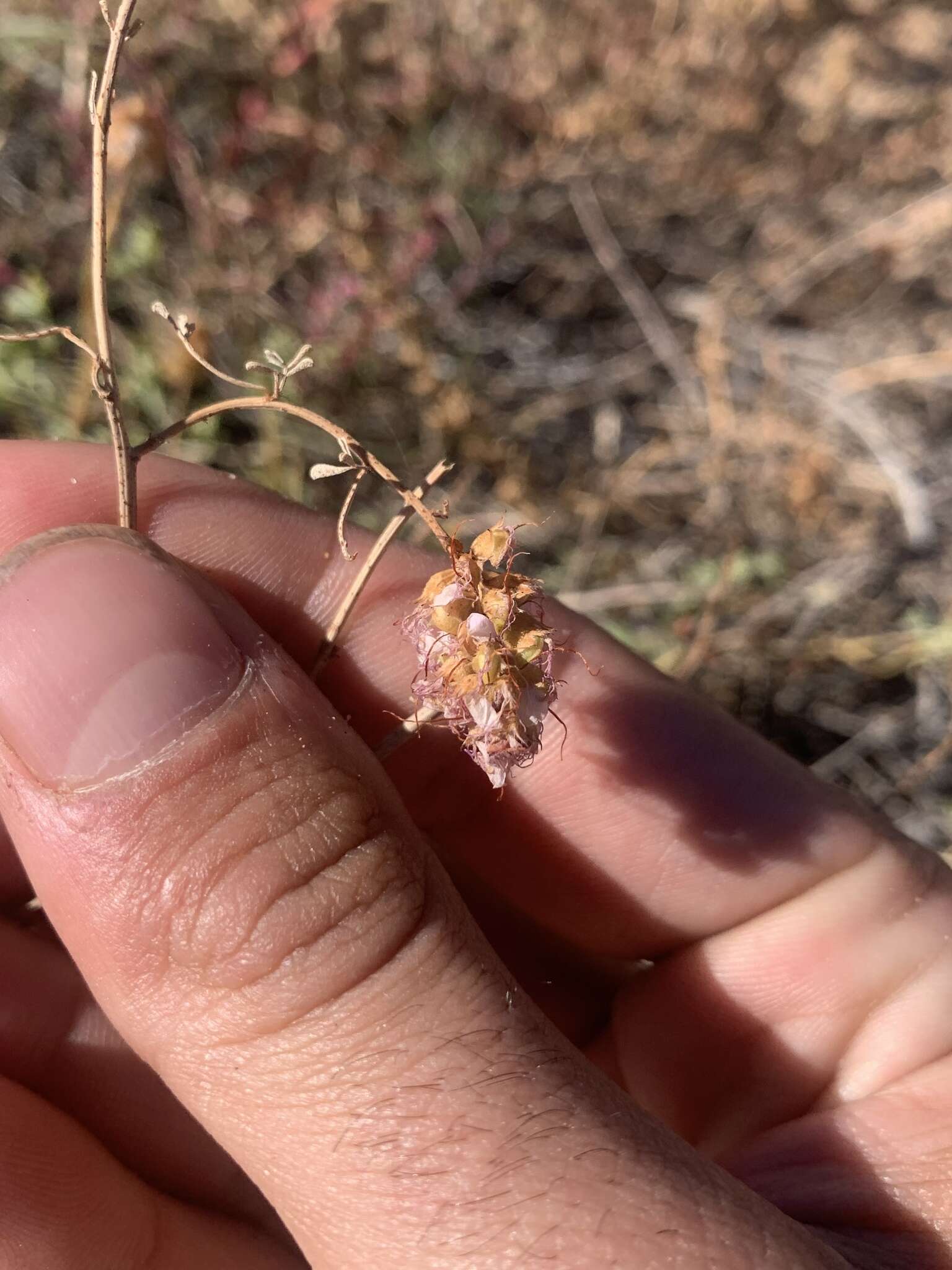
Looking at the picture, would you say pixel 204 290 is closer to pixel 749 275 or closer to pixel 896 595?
pixel 749 275

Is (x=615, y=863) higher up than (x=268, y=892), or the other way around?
(x=268, y=892)

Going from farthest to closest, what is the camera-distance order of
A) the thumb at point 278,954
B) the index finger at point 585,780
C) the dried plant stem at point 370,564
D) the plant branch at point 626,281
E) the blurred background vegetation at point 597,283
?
1. the plant branch at point 626,281
2. the blurred background vegetation at point 597,283
3. the index finger at point 585,780
4. the dried plant stem at point 370,564
5. the thumb at point 278,954

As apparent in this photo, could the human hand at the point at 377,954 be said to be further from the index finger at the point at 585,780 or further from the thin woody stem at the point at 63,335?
the thin woody stem at the point at 63,335

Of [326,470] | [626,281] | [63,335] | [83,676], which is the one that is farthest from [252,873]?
[626,281]

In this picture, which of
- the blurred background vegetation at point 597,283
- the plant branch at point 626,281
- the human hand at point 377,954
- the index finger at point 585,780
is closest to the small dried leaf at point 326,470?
the human hand at point 377,954

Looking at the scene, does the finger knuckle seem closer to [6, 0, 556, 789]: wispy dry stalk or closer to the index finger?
[6, 0, 556, 789]: wispy dry stalk

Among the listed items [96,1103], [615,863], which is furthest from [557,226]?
[96,1103]

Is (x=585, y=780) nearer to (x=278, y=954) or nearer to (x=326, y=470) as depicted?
(x=278, y=954)

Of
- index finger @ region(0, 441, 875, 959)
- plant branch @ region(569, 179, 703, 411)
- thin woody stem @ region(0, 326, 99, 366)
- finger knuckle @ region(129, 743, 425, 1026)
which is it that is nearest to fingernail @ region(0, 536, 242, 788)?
finger knuckle @ region(129, 743, 425, 1026)
